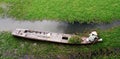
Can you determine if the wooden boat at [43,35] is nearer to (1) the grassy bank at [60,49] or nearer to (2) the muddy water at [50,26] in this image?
(1) the grassy bank at [60,49]

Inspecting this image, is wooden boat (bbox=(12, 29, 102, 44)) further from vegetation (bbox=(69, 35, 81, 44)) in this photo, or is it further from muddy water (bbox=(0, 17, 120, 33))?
muddy water (bbox=(0, 17, 120, 33))

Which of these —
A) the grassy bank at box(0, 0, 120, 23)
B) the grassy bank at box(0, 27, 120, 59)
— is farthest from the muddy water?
Answer: the grassy bank at box(0, 27, 120, 59)

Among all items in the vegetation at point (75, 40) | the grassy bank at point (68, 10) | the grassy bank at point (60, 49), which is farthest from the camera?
the grassy bank at point (68, 10)

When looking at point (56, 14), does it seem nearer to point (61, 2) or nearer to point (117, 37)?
point (61, 2)

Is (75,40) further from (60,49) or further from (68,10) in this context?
(68,10)

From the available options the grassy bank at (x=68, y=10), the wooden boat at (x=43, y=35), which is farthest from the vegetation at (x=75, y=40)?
the grassy bank at (x=68, y=10)

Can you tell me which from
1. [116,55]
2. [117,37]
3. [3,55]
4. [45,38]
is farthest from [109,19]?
[3,55]
